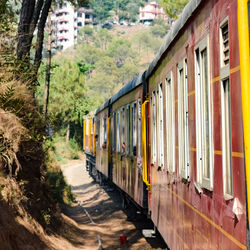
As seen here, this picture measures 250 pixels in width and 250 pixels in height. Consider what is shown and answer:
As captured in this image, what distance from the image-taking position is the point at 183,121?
18.8 ft

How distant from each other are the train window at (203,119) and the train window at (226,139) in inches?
16.0

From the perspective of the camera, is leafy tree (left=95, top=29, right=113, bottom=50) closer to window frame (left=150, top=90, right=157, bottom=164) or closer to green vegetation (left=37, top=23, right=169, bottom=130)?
green vegetation (left=37, top=23, right=169, bottom=130)

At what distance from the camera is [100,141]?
74.5 feet

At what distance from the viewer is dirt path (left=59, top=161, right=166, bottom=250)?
12.6m

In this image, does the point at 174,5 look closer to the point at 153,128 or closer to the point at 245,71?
the point at 153,128

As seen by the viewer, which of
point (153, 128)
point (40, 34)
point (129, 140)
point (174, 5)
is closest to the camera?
point (153, 128)

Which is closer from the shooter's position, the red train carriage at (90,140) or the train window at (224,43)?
the train window at (224,43)

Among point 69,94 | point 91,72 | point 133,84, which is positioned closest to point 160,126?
point 133,84

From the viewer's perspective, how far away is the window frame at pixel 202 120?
14.0 ft

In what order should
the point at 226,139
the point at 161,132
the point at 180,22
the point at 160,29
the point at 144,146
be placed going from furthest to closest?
the point at 160,29, the point at 144,146, the point at 161,132, the point at 180,22, the point at 226,139

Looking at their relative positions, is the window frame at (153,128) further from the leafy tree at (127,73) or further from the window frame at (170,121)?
the leafy tree at (127,73)

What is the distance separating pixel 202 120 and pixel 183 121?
105 centimetres

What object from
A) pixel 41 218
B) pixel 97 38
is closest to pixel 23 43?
pixel 41 218

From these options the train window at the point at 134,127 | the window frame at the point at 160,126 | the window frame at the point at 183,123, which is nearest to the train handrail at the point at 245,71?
the window frame at the point at 183,123
